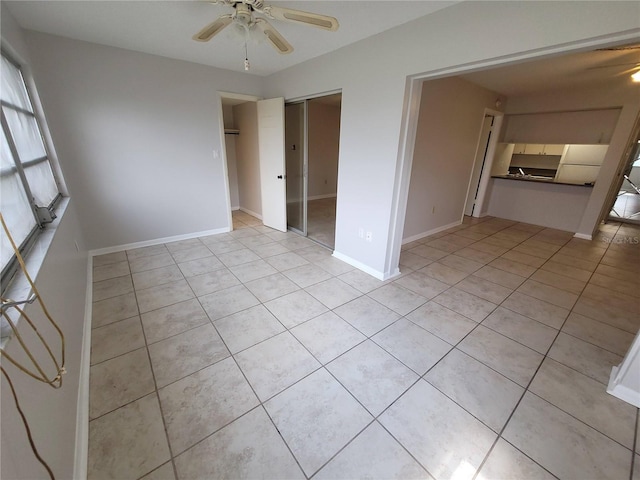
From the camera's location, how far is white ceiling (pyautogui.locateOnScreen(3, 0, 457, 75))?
196cm

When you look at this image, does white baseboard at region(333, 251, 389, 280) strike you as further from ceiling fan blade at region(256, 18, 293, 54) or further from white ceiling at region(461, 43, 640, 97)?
white ceiling at region(461, 43, 640, 97)

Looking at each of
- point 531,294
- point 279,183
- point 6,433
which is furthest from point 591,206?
point 6,433

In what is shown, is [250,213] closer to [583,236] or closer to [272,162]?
[272,162]

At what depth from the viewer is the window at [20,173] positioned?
1.30m

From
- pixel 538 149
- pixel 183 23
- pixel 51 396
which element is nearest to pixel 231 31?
pixel 183 23

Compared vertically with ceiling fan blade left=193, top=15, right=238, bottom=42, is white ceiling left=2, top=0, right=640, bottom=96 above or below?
above

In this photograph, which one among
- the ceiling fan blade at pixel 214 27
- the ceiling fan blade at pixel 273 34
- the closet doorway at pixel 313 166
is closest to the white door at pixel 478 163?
the closet doorway at pixel 313 166

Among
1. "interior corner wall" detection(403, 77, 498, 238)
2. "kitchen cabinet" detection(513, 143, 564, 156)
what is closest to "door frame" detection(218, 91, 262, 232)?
"interior corner wall" detection(403, 77, 498, 238)

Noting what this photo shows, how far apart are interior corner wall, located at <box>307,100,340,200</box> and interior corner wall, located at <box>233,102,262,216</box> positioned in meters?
1.95

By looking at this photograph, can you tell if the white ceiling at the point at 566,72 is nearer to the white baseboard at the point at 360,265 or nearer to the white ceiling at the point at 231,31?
the white ceiling at the point at 231,31

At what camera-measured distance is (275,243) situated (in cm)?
389

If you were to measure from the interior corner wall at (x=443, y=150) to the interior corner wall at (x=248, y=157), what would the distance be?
2692 mm

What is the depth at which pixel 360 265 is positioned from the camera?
124 inches

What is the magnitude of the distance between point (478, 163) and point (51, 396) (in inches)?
253
